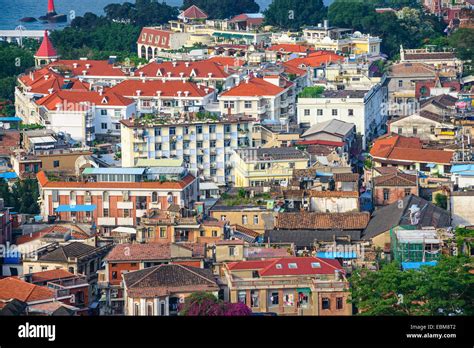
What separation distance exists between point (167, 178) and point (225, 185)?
352 centimetres

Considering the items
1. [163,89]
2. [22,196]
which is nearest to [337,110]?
[163,89]

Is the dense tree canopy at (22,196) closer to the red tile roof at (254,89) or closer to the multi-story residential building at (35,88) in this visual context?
Answer: the multi-story residential building at (35,88)

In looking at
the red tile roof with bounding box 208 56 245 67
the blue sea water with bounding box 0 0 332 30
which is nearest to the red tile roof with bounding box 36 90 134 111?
the red tile roof with bounding box 208 56 245 67

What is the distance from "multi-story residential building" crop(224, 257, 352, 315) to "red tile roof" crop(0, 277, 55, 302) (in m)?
1.84

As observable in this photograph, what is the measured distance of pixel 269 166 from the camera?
21188 millimetres

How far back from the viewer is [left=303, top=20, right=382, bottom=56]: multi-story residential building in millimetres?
37781

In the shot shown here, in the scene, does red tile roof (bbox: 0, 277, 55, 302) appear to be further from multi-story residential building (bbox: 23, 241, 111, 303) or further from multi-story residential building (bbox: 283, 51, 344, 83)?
multi-story residential building (bbox: 283, 51, 344, 83)

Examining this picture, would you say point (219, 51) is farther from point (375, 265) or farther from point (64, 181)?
point (375, 265)

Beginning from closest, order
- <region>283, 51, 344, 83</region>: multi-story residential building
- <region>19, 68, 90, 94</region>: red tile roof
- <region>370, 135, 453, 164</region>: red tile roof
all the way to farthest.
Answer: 1. <region>370, 135, 453, 164</region>: red tile roof
2. <region>19, 68, 90, 94</region>: red tile roof
3. <region>283, 51, 344, 83</region>: multi-story residential building

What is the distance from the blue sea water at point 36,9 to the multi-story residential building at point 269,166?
1339 inches

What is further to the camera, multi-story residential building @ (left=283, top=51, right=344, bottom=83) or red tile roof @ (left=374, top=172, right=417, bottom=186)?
multi-story residential building @ (left=283, top=51, right=344, bottom=83)

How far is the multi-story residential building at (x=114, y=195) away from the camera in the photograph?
1941cm

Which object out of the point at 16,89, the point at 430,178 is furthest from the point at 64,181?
the point at 16,89

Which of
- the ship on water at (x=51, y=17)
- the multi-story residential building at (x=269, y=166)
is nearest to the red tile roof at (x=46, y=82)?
the multi-story residential building at (x=269, y=166)
